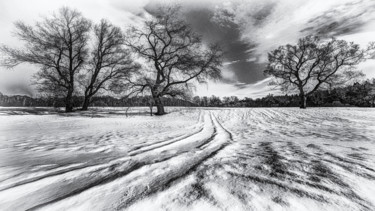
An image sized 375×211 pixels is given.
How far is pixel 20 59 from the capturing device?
13.5 metres

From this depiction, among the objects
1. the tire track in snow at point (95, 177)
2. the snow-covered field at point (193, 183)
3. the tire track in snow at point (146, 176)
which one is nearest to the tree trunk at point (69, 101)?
the snow-covered field at point (193, 183)

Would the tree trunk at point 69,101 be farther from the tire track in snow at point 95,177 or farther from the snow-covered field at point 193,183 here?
the tire track in snow at point 95,177

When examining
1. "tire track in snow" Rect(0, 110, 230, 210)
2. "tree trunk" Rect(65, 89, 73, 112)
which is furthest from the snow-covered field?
"tree trunk" Rect(65, 89, 73, 112)

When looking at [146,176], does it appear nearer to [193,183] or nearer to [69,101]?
[193,183]

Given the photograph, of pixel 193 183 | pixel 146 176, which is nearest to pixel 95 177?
pixel 146 176

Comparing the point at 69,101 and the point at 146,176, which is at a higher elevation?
the point at 69,101

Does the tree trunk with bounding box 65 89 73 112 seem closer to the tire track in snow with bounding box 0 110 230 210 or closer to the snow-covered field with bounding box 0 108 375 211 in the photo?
the snow-covered field with bounding box 0 108 375 211

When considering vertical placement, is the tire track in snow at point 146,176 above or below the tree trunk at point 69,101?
below

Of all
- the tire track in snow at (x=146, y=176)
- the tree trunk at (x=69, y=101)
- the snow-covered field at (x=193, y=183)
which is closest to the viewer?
the snow-covered field at (x=193, y=183)

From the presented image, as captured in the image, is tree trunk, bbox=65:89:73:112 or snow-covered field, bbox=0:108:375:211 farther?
tree trunk, bbox=65:89:73:112

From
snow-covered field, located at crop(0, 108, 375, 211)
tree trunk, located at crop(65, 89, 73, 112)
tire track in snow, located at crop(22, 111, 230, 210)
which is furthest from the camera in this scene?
tree trunk, located at crop(65, 89, 73, 112)

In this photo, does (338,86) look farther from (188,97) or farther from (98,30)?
(98,30)

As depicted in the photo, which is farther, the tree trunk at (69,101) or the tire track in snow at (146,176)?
the tree trunk at (69,101)

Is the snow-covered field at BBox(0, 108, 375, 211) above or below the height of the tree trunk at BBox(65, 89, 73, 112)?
below
